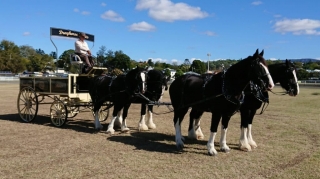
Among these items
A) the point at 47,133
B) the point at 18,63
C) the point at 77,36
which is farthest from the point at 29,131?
the point at 18,63

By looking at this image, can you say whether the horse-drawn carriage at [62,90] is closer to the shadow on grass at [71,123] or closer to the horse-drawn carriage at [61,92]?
the horse-drawn carriage at [61,92]

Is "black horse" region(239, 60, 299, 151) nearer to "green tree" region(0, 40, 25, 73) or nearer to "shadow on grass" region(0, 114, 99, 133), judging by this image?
"shadow on grass" region(0, 114, 99, 133)

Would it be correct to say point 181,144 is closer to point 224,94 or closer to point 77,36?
point 224,94

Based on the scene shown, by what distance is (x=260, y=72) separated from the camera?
7.62 m

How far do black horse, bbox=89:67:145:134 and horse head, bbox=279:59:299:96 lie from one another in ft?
14.7

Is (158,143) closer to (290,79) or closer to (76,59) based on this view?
(290,79)

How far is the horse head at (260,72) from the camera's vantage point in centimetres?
757

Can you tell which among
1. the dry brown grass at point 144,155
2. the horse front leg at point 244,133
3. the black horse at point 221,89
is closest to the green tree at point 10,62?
the dry brown grass at point 144,155

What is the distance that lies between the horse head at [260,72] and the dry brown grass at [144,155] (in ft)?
6.27

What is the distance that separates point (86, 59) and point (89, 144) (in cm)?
445

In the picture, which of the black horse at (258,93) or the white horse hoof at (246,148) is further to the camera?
the white horse hoof at (246,148)

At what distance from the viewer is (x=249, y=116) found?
369 inches

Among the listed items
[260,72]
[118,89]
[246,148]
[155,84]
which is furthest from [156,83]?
[260,72]

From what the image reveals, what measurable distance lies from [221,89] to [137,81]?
3.58 m
